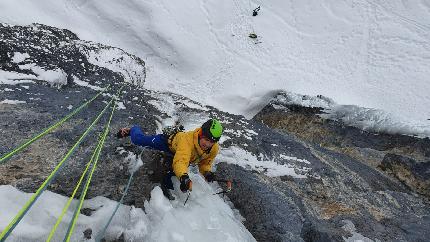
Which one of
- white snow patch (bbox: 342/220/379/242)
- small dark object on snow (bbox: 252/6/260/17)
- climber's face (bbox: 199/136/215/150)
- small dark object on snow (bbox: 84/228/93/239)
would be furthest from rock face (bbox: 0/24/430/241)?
small dark object on snow (bbox: 252/6/260/17)

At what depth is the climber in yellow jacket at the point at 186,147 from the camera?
446 cm

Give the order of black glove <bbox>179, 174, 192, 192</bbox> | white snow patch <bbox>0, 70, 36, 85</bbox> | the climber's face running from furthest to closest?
white snow patch <bbox>0, 70, 36, 85</bbox> → the climber's face → black glove <bbox>179, 174, 192, 192</bbox>

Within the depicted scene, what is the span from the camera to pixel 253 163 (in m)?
6.43

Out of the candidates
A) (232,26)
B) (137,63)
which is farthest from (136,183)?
(232,26)

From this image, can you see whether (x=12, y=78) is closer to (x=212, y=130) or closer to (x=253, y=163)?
(x=212, y=130)

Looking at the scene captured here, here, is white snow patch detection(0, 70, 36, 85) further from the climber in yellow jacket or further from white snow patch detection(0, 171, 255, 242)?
white snow patch detection(0, 171, 255, 242)

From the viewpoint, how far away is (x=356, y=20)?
1500 cm

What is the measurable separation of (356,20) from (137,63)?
932 cm

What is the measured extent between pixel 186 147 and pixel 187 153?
8 cm

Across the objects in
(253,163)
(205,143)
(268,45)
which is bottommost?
(253,163)

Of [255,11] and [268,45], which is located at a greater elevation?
[255,11]

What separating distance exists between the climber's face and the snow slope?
7008 millimetres

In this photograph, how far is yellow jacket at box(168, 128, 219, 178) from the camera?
14.6 ft

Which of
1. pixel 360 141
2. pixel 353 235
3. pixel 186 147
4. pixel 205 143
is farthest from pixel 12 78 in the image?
pixel 360 141
